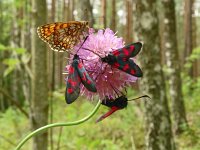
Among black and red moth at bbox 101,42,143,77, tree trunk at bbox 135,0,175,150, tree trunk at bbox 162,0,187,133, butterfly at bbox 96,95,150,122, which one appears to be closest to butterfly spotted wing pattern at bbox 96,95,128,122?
butterfly at bbox 96,95,150,122

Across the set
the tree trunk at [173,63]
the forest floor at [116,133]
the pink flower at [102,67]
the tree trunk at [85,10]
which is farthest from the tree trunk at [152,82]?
the tree trunk at [173,63]

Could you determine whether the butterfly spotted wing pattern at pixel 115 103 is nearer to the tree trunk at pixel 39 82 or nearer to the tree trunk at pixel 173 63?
the tree trunk at pixel 39 82

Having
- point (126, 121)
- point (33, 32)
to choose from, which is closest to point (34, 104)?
point (33, 32)

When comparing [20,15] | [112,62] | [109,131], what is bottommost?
[109,131]

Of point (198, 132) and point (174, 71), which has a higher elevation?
point (174, 71)

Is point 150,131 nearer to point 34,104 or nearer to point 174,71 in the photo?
point 34,104

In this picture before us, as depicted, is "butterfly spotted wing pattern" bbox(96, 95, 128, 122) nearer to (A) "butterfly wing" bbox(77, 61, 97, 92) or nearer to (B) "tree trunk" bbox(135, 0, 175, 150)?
(A) "butterfly wing" bbox(77, 61, 97, 92)
